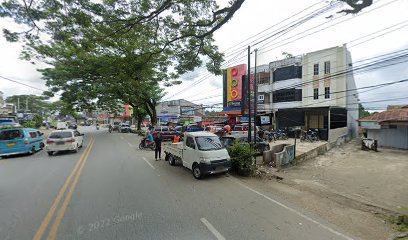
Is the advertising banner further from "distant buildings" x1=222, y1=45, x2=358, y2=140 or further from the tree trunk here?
the tree trunk

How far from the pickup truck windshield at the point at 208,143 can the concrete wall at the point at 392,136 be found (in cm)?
2007

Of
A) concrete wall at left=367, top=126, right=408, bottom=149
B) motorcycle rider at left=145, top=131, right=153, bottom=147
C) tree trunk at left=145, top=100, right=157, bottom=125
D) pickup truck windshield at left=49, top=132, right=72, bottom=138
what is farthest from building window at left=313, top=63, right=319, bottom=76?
pickup truck windshield at left=49, top=132, right=72, bottom=138

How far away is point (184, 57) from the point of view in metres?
9.66

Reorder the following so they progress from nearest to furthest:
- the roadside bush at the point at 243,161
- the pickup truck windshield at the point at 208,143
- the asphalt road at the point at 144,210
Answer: the asphalt road at the point at 144,210 < the pickup truck windshield at the point at 208,143 < the roadside bush at the point at 243,161

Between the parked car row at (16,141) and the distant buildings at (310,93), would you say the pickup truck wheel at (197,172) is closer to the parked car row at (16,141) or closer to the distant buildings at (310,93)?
the parked car row at (16,141)

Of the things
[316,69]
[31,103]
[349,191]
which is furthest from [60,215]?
[31,103]

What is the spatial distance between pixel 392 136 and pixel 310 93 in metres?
8.86

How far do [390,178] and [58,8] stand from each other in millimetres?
14901

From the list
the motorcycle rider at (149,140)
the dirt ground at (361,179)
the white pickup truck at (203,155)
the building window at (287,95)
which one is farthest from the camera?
the building window at (287,95)

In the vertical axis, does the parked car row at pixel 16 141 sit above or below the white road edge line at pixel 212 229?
above

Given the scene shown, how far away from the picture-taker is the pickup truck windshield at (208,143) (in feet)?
26.1

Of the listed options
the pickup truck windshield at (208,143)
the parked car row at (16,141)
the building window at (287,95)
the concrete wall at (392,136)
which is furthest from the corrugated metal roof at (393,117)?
the parked car row at (16,141)

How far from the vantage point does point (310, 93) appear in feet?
81.0

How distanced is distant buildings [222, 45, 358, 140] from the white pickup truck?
43.3ft
